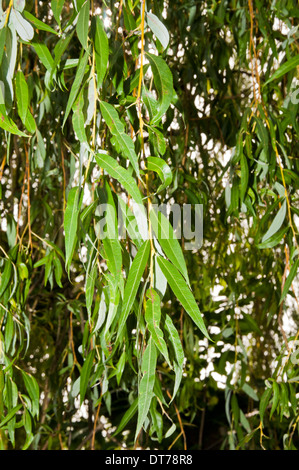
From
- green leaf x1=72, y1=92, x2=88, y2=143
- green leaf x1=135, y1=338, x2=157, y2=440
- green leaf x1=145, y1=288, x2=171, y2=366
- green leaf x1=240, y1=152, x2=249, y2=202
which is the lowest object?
green leaf x1=135, y1=338, x2=157, y2=440

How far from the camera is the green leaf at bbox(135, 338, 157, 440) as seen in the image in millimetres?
453

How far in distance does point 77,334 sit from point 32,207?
675 millimetres

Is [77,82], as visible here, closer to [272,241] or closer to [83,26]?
[83,26]

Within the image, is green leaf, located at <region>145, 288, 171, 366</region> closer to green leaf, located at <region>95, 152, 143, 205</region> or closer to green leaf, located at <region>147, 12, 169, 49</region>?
green leaf, located at <region>95, 152, 143, 205</region>

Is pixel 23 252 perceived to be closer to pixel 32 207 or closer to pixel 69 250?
pixel 32 207

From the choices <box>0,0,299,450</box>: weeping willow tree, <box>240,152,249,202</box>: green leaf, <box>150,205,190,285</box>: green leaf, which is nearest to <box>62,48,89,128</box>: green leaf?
<box>0,0,299,450</box>: weeping willow tree

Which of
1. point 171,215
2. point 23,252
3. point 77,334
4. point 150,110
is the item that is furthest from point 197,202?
point 77,334

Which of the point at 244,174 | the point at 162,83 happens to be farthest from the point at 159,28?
the point at 244,174

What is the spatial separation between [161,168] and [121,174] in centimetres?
4

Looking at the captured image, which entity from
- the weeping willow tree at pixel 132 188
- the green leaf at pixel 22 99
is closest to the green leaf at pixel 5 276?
the weeping willow tree at pixel 132 188

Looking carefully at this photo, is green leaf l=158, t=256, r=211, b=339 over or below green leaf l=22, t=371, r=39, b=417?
over

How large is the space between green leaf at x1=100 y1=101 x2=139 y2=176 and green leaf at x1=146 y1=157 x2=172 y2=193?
0.09 ft

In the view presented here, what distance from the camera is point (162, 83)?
500mm

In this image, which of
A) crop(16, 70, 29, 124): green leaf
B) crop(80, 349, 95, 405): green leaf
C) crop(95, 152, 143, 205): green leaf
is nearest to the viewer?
crop(95, 152, 143, 205): green leaf
